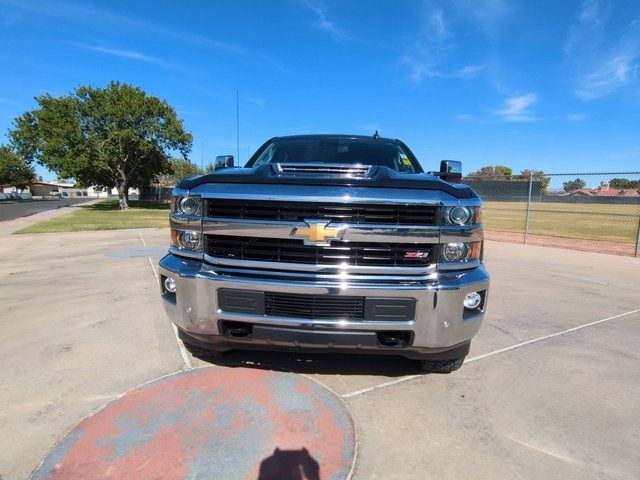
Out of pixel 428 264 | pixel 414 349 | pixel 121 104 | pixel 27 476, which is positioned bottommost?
pixel 27 476

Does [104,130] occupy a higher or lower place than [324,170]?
higher

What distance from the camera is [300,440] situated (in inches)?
89.0

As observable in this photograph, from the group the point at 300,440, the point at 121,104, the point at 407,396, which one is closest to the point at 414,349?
the point at 407,396

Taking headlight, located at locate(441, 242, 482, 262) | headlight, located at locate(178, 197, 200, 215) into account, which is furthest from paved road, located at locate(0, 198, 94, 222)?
headlight, located at locate(441, 242, 482, 262)

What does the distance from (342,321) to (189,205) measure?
50.5 inches

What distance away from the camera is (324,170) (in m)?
2.89

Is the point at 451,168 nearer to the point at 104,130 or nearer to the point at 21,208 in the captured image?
the point at 104,130

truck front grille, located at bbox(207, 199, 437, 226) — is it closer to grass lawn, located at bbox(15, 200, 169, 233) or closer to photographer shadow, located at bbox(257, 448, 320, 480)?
photographer shadow, located at bbox(257, 448, 320, 480)

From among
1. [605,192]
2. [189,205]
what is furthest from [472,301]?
[605,192]

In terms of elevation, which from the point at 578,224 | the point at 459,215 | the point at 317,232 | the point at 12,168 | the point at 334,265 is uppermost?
the point at 12,168

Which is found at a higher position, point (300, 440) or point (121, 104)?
point (121, 104)

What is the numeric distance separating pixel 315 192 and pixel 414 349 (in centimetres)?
118

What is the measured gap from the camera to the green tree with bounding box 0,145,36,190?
68062mm

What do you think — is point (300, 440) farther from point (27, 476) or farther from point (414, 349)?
point (27, 476)
